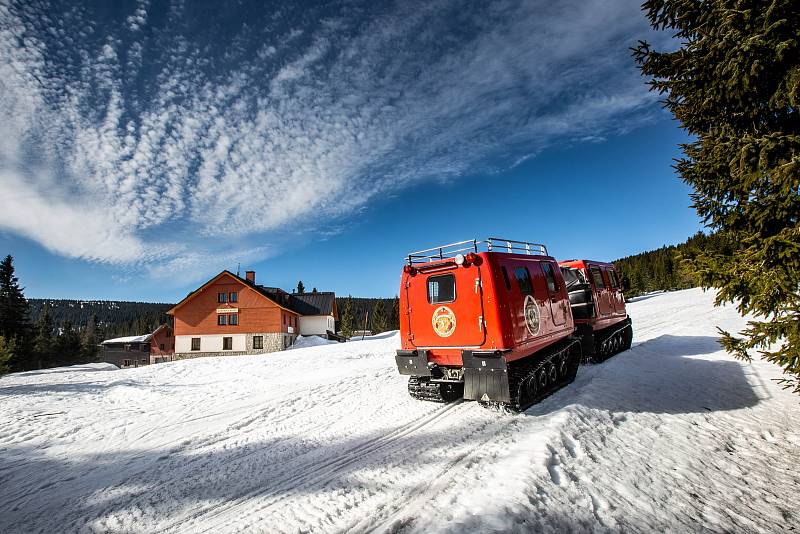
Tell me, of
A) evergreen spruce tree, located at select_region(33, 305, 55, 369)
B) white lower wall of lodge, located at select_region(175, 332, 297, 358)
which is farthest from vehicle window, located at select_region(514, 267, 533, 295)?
evergreen spruce tree, located at select_region(33, 305, 55, 369)

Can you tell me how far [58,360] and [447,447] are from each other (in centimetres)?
7582

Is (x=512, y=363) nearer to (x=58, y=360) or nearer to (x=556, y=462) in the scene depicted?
(x=556, y=462)

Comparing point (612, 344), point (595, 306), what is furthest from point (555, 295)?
point (612, 344)

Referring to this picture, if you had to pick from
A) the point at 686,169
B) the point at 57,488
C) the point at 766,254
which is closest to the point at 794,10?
the point at 686,169

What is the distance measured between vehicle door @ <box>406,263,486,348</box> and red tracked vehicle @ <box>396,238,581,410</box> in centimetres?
2

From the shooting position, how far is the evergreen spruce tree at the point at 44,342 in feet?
173

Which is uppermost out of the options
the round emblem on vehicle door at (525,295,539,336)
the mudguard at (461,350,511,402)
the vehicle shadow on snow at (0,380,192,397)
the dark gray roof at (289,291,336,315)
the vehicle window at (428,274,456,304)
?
the dark gray roof at (289,291,336,315)

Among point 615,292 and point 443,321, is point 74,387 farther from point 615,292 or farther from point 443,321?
point 615,292

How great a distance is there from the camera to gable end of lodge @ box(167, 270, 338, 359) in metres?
33.3

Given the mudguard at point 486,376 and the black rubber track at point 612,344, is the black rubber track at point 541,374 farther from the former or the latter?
the black rubber track at point 612,344

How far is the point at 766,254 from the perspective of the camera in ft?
16.5

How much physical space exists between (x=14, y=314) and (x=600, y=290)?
60.9 metres

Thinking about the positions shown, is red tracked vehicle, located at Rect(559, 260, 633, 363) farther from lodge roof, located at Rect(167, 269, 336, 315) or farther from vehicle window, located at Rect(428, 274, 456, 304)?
lodge roof, located at Rect(167, 269, 336, 315)

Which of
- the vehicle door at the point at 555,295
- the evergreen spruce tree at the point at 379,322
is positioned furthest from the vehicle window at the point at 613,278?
the evergreen spruce tree at the point at 379,322
